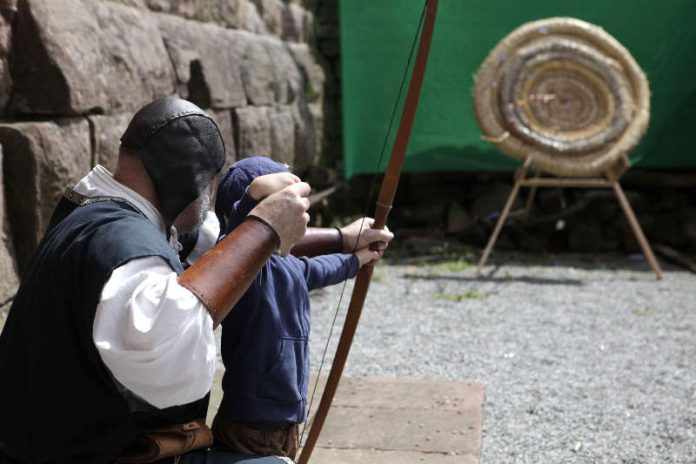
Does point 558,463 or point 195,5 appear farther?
point 195,5

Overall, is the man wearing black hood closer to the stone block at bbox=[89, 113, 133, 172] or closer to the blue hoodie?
the blue hoodie

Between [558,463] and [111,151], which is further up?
[111,151]

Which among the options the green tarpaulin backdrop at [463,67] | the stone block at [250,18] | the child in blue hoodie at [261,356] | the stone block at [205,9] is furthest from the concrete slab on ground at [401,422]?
the green tarpaulin backdrop at [463,67]

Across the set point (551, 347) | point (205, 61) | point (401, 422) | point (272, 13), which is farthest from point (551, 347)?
point (272, 13)

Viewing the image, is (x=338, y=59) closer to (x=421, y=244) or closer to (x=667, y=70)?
(x=421, y=244)

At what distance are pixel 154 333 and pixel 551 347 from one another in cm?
305

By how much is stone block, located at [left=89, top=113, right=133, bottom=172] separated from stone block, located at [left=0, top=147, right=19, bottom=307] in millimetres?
464

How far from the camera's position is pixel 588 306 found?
201 inches

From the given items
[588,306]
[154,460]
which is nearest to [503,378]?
[588,306]

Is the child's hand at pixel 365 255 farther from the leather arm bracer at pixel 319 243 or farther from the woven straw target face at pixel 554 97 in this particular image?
the woven straw target face at pixel 554 97

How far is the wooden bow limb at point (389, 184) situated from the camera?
7.20 ft

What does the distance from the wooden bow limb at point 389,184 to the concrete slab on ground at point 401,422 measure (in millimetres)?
506

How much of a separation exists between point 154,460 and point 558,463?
5.08 ft

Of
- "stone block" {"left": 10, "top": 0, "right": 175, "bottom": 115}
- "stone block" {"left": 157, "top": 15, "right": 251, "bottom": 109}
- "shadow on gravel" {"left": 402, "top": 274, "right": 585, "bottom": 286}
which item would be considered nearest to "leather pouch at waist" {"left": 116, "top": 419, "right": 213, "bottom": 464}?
"stone block" {"left": 10, "top": 0, "right": 175, "bottom": 115}
